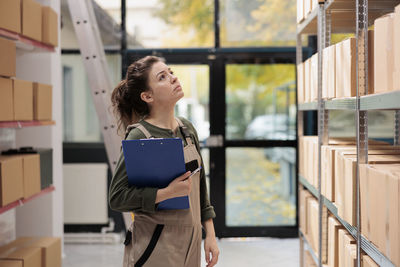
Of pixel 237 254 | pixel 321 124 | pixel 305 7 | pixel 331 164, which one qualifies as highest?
pixel 305 7

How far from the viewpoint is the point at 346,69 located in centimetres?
219

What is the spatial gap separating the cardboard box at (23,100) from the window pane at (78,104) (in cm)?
199

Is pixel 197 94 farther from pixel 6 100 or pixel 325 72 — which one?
pixel 325 72

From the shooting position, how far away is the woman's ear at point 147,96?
2.00 meters

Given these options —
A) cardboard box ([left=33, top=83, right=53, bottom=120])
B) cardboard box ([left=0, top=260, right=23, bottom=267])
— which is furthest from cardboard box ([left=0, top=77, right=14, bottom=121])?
cardboard box ([left=0, top=260, right=23, bottom=267])

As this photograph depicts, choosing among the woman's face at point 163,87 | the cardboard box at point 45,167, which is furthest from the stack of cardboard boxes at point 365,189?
the cardboard box at point 45,167

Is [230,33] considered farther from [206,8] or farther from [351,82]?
[351,82]

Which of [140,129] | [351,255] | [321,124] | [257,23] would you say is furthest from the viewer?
[257,23]

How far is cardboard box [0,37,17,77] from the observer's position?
9.77 feet

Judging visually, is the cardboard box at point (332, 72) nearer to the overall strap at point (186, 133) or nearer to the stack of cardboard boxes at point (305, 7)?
the stack of cardboard boxes at point (305, 7)

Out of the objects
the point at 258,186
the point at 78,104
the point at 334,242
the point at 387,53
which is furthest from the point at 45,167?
the point at 387,53

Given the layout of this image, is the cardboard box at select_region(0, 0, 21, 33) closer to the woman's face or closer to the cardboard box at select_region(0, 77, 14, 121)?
the cardboard box at select_region(0, 77, 14, 121)

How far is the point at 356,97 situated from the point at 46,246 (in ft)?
7.93

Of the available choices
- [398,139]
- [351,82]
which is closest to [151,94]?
[351,82]
